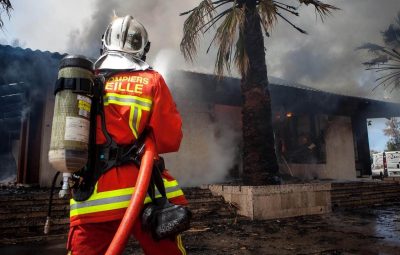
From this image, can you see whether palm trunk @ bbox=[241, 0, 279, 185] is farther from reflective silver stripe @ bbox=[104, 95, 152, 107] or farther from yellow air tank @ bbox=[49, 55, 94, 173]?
yellow air tank @ bbox=[49, 55, 94, 173]

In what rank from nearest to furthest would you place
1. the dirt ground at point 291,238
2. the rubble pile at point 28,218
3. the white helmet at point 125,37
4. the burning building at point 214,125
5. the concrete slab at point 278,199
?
the white helmet at point 125,37, the dirt ground at point 291,238, the rubble pile at point 28,218, the concrete slab at point 278,199, the burning building at point 214,125

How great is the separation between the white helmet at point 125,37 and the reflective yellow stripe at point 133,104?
39 cm

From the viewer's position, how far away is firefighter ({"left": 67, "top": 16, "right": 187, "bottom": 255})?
179 cm

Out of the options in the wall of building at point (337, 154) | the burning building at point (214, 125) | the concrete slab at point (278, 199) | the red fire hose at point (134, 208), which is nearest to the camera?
the red fire hose at point (134, 208)

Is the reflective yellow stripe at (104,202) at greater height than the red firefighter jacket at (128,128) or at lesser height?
lesser

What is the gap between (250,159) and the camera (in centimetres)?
688

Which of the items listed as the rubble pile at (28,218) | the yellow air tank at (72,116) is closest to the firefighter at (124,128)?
the yellow air tank at (72,116)

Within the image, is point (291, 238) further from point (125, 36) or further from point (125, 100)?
point (125, 36)

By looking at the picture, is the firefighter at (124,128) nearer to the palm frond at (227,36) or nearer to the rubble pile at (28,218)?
the rubble pile at (28,218)

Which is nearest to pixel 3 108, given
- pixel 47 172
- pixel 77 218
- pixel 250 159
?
pixel 47 172

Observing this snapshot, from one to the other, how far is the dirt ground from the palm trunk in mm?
1085

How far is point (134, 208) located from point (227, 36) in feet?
18.3

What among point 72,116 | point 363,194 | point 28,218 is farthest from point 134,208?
point 363,194

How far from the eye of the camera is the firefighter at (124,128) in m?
1.79
